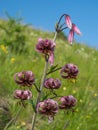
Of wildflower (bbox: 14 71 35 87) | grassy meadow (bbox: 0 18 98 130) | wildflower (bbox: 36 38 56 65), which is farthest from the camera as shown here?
grassy meadow (bbox: 0 18 98 130)

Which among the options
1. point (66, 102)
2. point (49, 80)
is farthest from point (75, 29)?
point (66, 102)

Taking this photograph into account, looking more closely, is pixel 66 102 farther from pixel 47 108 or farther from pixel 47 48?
pixel 47 48

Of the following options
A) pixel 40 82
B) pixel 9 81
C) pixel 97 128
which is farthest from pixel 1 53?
pixel 40 82

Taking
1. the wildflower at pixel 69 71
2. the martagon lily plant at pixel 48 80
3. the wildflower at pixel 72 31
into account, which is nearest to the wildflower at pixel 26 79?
the martagon lily plant at pixel 48 80

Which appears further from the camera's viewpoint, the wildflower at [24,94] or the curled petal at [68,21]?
the wildflower at [24,94]

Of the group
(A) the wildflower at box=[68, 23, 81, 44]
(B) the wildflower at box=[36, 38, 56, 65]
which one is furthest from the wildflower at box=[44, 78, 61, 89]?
(A) the wildflower at box=[68, 23, 81, 44]

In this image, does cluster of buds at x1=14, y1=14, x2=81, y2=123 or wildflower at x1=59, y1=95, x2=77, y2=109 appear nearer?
cluster of buds at x1=14, y1=14, x2=81, y2=123

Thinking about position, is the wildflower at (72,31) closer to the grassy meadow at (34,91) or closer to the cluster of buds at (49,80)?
the cluster of buds at (49,80)

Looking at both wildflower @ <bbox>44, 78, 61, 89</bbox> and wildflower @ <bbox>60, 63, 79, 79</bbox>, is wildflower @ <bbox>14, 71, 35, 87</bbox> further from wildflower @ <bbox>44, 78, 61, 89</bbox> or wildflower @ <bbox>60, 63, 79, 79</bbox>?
wildflower @ <bbox>60, 63, 79, 79</bbox>

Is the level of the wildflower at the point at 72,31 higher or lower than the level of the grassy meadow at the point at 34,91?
lower
